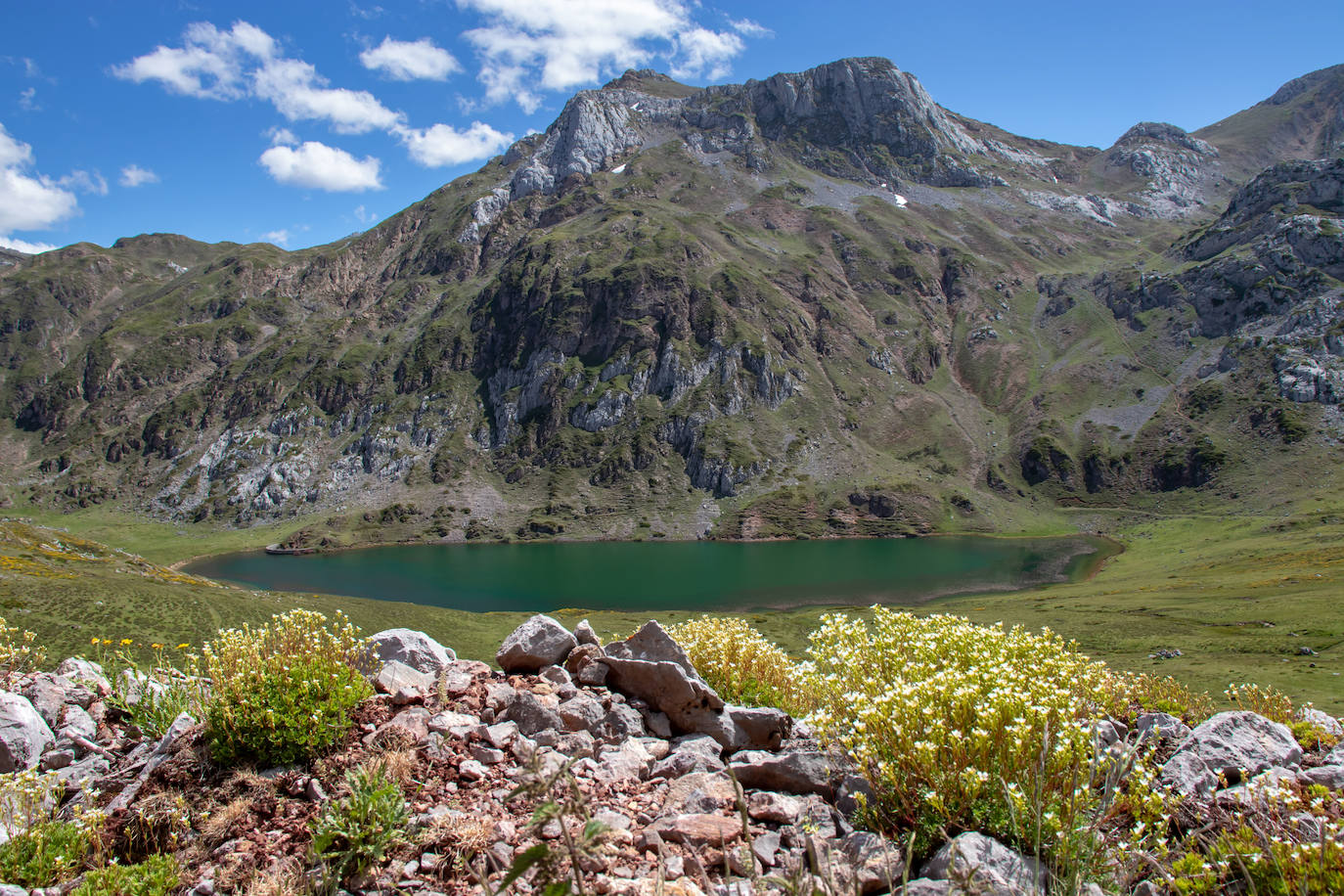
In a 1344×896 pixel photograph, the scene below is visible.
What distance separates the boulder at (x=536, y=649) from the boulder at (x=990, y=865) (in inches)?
277

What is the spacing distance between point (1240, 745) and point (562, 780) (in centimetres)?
806

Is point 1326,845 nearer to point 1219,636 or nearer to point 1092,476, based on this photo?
point 1219,636

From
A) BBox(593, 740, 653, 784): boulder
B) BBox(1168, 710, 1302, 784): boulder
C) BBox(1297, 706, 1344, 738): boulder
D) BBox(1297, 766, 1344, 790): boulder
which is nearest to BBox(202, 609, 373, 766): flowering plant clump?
BBox(593, 740, 653, 784): boulder

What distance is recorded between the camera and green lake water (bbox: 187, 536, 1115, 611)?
342ft

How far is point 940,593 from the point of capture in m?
101

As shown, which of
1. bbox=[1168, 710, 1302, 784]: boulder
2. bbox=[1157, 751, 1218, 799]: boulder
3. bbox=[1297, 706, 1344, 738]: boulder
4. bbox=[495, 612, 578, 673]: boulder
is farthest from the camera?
bbox=[495, 612, 578, 673]: boulder

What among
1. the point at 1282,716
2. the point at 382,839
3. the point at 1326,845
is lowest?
the point at 1282,716

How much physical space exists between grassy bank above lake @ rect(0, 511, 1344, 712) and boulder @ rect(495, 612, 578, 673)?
101 feet

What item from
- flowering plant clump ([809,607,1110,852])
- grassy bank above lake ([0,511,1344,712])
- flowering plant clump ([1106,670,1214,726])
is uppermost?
flowering plant clump ([809,607,1110,852])

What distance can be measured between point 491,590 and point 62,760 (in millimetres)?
110028

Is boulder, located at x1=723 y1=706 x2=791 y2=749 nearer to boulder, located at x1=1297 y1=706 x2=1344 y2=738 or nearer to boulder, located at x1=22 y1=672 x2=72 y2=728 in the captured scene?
boulder, located at x1=1297 y1=706 x2=1344 y2=738

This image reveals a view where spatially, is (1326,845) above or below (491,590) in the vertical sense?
above

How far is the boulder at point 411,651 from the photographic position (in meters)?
10.5

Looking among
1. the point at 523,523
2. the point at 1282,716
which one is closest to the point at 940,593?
the point at 1282,716
